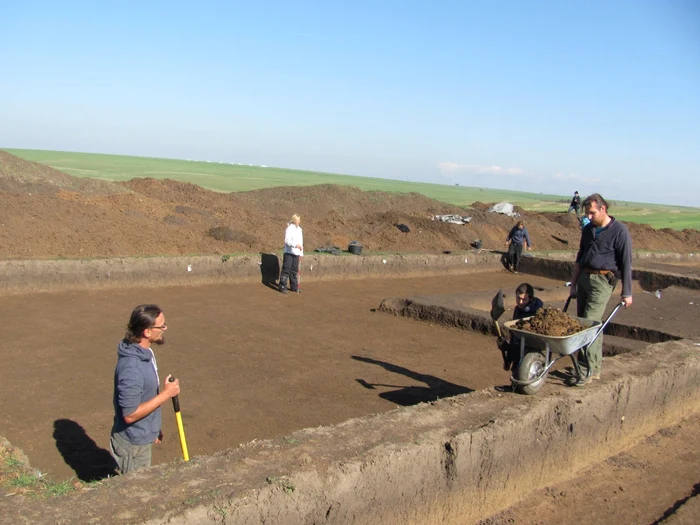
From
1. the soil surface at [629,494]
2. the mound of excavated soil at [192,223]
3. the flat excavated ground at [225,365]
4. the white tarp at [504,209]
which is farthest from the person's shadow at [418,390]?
the white tarp at [504,209]

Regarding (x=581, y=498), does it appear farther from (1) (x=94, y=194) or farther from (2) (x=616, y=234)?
(1) (x=94, y=194)

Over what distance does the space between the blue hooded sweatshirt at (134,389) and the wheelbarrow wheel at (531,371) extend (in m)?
2.72

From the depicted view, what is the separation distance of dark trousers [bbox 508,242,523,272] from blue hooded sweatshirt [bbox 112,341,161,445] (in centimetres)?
1507

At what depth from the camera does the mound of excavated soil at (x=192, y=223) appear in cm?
1420

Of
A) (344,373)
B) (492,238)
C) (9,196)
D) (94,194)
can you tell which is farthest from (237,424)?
(492,238)

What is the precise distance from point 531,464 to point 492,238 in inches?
837

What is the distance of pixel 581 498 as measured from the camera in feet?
15.8

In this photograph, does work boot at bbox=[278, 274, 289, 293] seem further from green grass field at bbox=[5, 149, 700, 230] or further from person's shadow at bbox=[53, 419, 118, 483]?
green grass field at bbox=[5, 149, 700, 230]

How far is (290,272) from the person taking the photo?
487 inches

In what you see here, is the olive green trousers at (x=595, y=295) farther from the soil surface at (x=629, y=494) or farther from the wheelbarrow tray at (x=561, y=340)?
the soil surface at (x=629, y=494)

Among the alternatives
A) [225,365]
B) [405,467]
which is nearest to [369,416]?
[405,467]

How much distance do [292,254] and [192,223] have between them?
6666mm

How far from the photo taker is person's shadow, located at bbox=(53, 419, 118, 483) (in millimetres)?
4582

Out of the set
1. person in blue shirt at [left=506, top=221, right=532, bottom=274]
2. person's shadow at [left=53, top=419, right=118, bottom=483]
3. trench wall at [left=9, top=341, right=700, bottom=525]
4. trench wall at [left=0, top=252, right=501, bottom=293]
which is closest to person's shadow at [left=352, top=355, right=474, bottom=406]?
trench wall at [left=9, top=341, right=700, bottom=525]
